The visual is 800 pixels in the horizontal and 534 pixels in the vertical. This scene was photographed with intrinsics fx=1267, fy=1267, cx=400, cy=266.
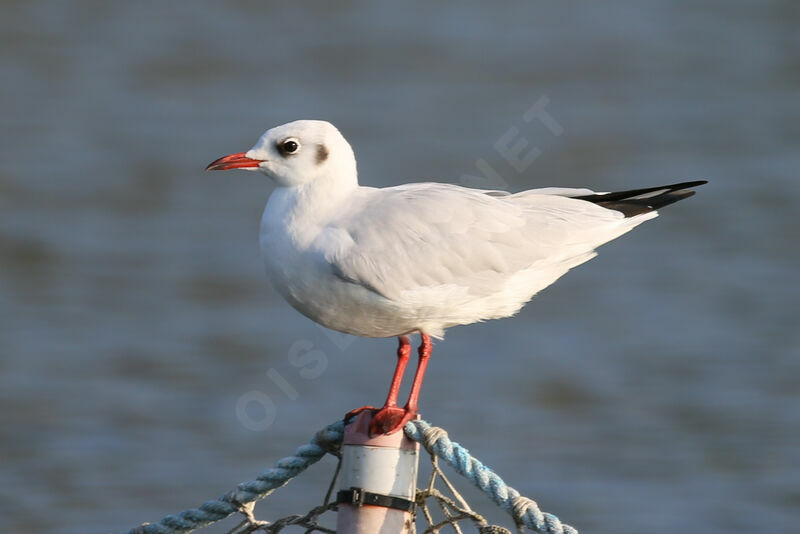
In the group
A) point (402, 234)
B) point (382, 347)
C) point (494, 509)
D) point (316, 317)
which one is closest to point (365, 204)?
point (402, 234)

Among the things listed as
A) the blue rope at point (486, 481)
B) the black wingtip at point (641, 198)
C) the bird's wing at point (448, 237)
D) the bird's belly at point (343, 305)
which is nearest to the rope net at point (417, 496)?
the blue rope at point (486, 481)

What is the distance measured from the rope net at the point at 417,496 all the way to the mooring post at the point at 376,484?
7 cm

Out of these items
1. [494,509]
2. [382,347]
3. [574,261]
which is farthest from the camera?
[382,347]

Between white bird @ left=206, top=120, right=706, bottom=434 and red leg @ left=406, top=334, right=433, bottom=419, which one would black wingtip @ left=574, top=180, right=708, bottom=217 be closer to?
white bird @ left=206, top=120, right=706, bottom=434

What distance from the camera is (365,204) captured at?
134 inches

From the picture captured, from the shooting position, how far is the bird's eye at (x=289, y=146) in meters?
3.44

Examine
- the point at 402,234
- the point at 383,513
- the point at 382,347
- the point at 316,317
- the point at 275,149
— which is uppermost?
the point at 382,347

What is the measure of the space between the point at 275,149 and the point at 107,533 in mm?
2612

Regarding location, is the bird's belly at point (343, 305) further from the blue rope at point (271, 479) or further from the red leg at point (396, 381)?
the blue rope at point (271, 479)

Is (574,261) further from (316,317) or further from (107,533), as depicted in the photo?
(107,533)

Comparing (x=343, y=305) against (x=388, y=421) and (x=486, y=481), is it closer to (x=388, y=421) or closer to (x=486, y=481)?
(x=388, y=421)

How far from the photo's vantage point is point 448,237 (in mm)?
3439

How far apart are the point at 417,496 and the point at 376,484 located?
0.73 ft

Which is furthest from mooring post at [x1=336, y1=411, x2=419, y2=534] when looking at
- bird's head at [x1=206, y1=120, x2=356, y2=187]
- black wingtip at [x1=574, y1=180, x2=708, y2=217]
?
black wingtip at [x1=574, y1=180, x2=708, y2=217]
